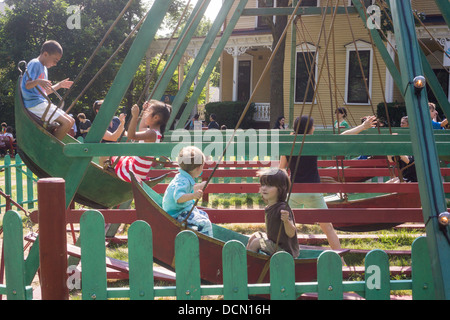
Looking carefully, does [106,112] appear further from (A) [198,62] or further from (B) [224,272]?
(A) [198,62]

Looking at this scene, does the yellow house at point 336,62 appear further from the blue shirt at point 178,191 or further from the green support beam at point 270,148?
the green support beam at point 270,148

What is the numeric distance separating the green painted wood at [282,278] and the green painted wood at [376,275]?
385 mm

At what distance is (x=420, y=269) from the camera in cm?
259

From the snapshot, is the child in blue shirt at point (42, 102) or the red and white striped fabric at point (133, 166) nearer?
the child in blue shirt at point (42, 102)

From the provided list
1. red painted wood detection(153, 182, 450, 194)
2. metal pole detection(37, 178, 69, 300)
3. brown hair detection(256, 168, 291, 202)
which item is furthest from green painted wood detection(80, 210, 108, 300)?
red painted wood detection(153, 182, 450, 194)

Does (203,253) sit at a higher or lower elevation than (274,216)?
lower

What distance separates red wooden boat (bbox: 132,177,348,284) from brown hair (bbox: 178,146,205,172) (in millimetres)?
423

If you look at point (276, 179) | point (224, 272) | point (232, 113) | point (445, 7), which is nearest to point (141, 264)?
point (224, 272)

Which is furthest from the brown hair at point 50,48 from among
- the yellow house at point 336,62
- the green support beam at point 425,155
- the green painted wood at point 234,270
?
the yellow house at point 336,62

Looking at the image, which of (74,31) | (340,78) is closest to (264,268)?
(340,78)

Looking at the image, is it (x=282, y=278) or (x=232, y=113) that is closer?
(x=282, y=278)

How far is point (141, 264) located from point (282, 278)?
0.73 metres

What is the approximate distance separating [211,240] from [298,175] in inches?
97.6

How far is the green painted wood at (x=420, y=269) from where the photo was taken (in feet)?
8.50
